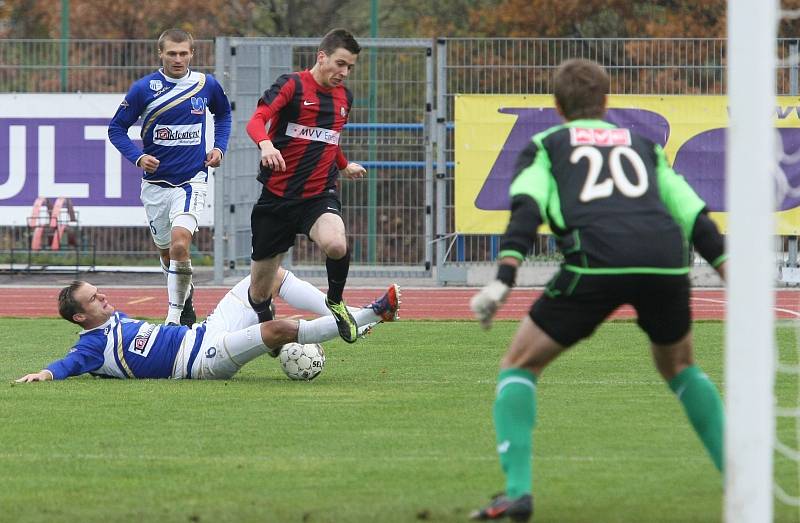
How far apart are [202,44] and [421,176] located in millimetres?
3723

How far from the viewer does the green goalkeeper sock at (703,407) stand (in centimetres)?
548

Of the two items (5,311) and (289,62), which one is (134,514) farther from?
(289,62)

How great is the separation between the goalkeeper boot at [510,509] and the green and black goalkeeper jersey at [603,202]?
88 cm

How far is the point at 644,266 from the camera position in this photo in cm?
523

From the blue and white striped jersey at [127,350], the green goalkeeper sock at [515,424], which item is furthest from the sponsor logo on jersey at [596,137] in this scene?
the blue and white striped jersey at [127,350]

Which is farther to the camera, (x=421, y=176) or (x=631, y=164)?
(x=421, y=176)

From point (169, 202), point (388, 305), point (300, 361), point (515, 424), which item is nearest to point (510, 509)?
point (515, 424)

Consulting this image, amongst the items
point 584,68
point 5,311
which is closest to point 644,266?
point 584,68

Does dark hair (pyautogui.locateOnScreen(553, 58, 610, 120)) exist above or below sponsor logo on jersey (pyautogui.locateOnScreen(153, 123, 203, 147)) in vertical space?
below

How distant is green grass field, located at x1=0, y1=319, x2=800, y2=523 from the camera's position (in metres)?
5.63

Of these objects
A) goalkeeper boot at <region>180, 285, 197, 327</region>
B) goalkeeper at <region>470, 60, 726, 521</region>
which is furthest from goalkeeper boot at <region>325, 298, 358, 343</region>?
goalkeeper at <region>470, 60, 726, 521</region>

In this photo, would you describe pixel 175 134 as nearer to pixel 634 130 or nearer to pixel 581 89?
pixel 581 89

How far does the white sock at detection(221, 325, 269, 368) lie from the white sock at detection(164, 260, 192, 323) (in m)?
2.62

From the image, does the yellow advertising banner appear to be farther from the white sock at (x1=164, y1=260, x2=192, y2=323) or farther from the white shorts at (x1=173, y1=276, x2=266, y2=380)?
the white shorts at (x1=173, y1=276, x2=266, y2=380)
